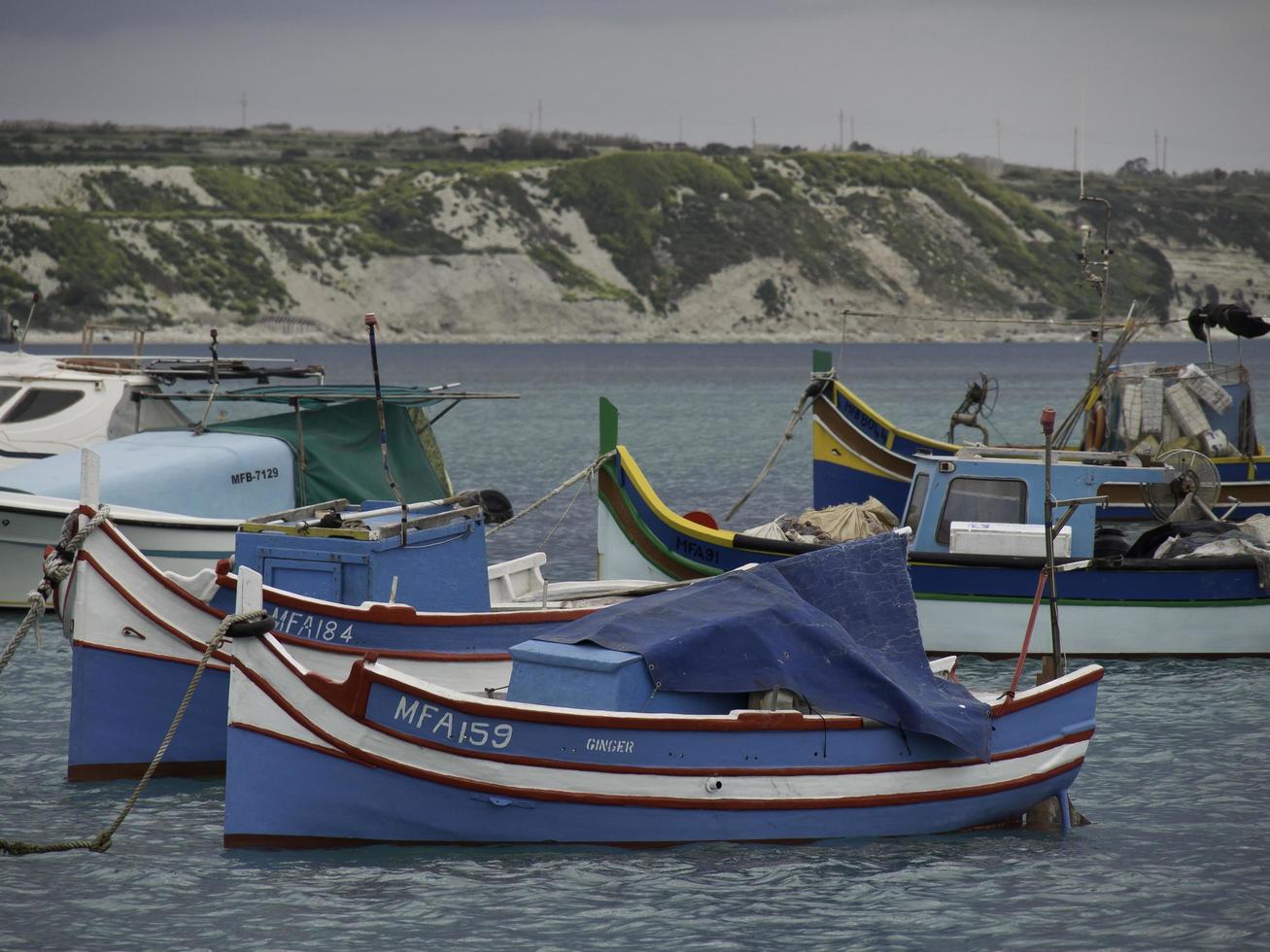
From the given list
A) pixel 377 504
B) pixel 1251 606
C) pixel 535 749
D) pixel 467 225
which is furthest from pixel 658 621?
pixel 467 225

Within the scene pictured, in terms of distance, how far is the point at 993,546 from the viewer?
19.4 metres

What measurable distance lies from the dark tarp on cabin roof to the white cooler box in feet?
25.1

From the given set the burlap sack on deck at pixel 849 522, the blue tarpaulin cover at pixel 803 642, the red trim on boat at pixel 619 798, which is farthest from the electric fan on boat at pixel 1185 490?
the red trim on boat at pixel 619 798

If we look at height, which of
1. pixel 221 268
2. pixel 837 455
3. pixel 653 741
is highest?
pixel 221 268

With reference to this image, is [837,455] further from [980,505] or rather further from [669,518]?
[669,518]

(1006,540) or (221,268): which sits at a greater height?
(221,268)

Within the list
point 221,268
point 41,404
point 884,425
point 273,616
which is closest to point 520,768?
point 273,616

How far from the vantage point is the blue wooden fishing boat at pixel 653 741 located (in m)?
11.5

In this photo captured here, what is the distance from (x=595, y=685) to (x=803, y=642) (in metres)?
1.72

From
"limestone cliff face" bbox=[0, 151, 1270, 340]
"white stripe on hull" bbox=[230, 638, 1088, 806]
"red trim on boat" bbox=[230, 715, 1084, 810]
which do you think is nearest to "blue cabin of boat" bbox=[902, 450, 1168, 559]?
"red trim on boat" bbox=[230, 715, 1084, 810]

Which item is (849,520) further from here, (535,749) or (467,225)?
(467,225)

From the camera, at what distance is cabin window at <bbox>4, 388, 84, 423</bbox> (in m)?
24.7

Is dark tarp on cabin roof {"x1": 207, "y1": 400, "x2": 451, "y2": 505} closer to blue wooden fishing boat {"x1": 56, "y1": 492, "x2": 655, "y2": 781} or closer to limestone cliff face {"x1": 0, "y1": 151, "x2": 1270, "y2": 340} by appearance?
blue wooden fishing boat {"x1": 56, "y1": 492, "x2": 655, "y2": 781}

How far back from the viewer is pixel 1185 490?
2117 centimetres
